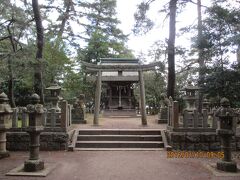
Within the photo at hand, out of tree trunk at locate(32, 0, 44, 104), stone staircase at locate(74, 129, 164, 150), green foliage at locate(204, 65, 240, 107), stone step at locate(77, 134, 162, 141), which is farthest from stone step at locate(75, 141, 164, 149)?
tree trunk at locate(32, 0, 44, 104)

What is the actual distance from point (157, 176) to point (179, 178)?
0.57m

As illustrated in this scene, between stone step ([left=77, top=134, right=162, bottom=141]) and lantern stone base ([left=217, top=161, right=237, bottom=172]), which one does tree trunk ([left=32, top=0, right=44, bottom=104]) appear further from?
lantern stone base ([left=217, top=161, right=237, bottom=172])

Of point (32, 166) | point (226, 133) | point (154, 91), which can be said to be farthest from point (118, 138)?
point (154, 91)

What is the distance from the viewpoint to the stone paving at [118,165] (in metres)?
7.78

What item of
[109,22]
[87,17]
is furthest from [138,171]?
[109,22]

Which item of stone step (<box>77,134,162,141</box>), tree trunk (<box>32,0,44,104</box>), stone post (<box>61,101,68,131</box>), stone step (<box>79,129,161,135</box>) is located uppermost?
tree trunk (<box>32,0,44,104</box>)

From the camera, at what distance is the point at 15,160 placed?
31.8 feet

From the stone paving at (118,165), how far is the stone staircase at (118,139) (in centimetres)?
75

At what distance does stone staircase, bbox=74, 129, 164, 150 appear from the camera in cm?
1191

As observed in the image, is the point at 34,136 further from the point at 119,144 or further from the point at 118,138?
the point at 118,138

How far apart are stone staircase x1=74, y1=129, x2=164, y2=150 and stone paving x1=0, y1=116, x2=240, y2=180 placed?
Result: 0.75 m

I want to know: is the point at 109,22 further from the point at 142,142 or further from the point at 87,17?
the point at 142,142

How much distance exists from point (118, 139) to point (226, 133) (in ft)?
17.1
